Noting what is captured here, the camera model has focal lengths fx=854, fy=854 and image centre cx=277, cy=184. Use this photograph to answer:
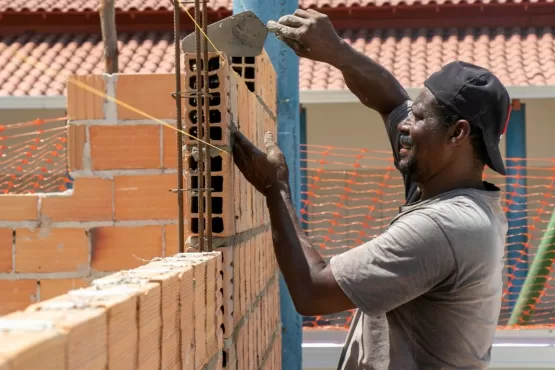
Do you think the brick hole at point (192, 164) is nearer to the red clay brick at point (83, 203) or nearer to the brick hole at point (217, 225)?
the brick hole at point (217, 225)

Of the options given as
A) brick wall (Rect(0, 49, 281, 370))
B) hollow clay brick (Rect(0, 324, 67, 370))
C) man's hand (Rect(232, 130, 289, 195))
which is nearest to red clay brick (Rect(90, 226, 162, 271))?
brick wall (Rect(0, 49, 281, 370))

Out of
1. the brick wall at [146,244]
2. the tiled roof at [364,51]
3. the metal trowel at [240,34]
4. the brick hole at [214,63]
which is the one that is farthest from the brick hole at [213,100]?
the tiled roof at [364,51]

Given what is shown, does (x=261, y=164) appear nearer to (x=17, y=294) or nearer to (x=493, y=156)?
(x=493, y=156)

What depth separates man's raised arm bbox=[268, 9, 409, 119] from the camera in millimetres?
2799

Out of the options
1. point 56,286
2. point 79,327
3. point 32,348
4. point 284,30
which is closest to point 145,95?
point 56,286

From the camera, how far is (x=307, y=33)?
2.80 m

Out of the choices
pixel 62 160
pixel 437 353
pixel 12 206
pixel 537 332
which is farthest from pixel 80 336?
pixel 62 160

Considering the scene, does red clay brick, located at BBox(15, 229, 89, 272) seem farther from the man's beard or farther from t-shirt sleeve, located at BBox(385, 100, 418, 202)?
the man's beard

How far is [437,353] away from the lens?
2289 millimetres

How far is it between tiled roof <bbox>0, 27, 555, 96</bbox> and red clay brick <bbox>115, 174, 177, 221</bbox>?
6.84 meters

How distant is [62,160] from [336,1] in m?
4.45

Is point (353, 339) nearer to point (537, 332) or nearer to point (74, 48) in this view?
point (537, 332)

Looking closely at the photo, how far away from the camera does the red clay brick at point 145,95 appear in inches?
154

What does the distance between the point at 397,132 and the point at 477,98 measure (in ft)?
2.02
